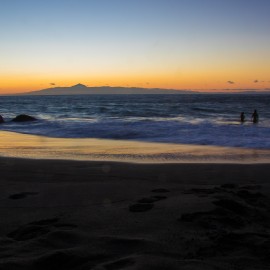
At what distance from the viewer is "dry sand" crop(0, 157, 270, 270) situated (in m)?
3.43

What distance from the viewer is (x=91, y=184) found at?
745 cm

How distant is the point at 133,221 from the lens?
4652 millimetres

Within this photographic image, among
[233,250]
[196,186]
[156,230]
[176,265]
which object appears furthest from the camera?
[196,186]

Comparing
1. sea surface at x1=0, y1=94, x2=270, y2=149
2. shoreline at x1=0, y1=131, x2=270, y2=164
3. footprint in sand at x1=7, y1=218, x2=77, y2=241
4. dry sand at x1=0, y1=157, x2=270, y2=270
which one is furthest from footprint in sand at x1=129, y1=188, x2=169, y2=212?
sea surface at x1=0, y1=94, x2=270, y2=149

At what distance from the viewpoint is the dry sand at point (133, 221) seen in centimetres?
343

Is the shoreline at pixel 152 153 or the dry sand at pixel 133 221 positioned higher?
the dry sand at pixel 133 221

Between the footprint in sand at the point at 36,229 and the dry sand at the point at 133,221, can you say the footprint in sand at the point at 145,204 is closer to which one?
the dry sand at the point at 133,221

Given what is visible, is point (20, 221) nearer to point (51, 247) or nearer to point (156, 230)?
point (51, 247)

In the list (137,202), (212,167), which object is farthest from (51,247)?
(212,167)

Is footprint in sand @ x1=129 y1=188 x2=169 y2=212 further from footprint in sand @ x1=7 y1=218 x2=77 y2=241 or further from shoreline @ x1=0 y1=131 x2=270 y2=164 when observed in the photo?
shoreline @ x1=0 y1=131 x2=270 y2=164

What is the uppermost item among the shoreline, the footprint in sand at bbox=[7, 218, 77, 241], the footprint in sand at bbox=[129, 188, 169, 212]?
the footprint in sand at bbox=[7, 218, 77, 241]

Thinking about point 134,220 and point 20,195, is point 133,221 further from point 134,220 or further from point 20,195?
point 20,195

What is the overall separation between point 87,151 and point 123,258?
10.1 m

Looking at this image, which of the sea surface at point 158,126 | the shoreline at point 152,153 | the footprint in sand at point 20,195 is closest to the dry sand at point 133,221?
the footprint in sand at point 20,195
